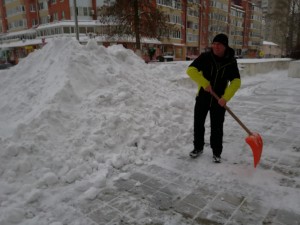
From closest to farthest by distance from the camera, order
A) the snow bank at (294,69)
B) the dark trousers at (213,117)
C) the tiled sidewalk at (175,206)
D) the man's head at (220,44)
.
→ 1. the tiled sidewalk at (175,206)
2. the man's head at (220,44)
3. the dark trousers at (213,117)
4. the snow bank at (294,69)

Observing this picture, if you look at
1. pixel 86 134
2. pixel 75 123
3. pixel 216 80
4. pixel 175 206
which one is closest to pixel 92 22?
pixel 75 123

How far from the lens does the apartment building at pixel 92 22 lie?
36.5 metres

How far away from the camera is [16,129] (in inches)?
145

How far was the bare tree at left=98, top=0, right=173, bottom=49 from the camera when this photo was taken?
49.6ft

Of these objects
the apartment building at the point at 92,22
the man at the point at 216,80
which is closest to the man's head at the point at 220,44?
the man at the point at 216,80

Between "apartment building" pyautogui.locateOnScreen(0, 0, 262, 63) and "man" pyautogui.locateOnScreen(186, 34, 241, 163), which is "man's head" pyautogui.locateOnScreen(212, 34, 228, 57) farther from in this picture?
"apartment building" pyautogui.locateOnScreen(0, 0, 262, 63)

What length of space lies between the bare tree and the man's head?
11884 mm

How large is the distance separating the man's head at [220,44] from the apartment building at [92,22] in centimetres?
3026

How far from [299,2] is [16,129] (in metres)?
29.4

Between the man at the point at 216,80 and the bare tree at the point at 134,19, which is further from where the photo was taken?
the bare tree at the point at 134,19

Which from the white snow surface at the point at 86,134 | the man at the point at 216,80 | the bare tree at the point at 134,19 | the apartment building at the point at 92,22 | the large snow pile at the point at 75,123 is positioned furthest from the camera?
the apartment building at the point at 92,22

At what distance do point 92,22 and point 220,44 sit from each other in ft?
117

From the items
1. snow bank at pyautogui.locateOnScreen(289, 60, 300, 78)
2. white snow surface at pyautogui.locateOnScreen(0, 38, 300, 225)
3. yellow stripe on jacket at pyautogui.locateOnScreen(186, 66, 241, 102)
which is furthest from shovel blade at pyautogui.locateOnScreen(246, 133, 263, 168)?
snow bank at pyautogui.locateOnScreen(289, 60, 300, 78)

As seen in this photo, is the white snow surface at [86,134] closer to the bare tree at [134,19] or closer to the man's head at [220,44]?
the man's head at [220,44]
